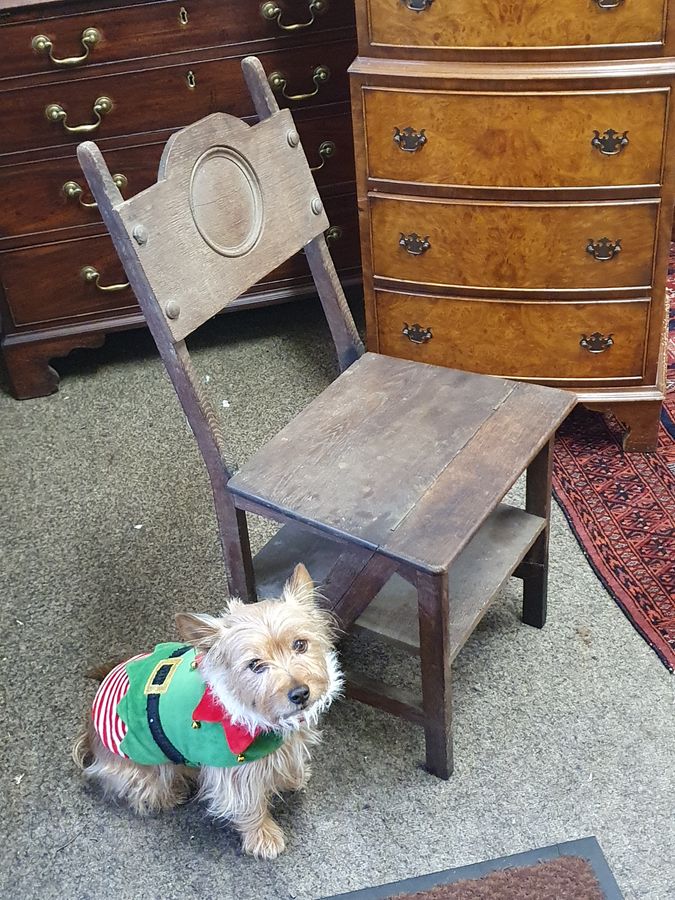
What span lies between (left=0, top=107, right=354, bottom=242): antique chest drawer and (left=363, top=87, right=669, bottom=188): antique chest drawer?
63cm

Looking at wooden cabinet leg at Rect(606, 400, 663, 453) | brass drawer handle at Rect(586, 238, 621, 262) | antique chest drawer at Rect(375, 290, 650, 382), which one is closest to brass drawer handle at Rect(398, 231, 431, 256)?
antique chest drawer at Rect(375, 290, 650, 382)

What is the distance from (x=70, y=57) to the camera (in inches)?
96.7

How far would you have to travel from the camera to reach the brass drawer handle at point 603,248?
2.14m

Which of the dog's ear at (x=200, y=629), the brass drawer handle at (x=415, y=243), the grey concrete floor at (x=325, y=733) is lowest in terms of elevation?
the grey concrete floor at (x=325, y=733)

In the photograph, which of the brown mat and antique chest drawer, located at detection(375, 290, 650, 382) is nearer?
the brown mat

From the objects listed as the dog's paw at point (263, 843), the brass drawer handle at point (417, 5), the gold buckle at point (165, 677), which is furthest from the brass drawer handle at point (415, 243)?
the dog's paw at point (263, 843)

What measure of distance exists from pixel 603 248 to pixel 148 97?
1195 mm

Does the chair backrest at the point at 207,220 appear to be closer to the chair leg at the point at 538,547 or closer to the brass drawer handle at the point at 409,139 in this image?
the brass drawer handle at the point at 409,139

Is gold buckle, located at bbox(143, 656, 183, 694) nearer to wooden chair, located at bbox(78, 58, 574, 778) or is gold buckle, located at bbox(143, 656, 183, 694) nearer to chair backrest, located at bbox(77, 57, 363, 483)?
wooden chair, located at bbox(78, 58, 574, 778)

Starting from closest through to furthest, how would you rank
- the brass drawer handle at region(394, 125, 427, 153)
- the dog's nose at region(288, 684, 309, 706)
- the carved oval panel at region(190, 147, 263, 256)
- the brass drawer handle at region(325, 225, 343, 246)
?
the dog's nose at region(288, 684, 309, 706) < the carved oval panel at region(190, 147, 263, 256) < the brass drawer handle at region(394, 125, 427, 153) < the brass drawer handle at region(325, 225, 343, 246)

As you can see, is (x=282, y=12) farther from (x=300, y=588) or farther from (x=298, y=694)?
(x=298, y=694)

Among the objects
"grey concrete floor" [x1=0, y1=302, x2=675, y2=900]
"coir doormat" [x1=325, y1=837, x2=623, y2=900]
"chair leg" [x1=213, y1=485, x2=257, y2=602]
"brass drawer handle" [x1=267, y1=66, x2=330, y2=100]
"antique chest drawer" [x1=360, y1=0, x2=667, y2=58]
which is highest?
"antique chest drawer" [x1=360, y1=0, x2=667, y2=58]

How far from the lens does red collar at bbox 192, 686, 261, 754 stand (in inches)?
57.9

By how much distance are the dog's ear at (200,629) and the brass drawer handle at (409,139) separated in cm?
115
